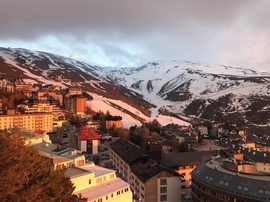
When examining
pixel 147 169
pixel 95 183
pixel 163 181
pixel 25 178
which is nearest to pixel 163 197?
pixel 163 181

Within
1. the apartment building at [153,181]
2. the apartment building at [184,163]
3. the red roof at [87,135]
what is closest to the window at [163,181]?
the apartment building at [153,181]

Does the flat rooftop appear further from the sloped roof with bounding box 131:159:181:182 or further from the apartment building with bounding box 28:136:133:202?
the sloped roof with bounding box 131:159:181:182

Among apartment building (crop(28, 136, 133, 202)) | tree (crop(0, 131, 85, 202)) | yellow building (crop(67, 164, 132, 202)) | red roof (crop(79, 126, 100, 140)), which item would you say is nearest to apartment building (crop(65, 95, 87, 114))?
red roof (crop(79, 126, 100, 140))

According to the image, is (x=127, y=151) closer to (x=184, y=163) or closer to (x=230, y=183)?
(x=184, y=163)

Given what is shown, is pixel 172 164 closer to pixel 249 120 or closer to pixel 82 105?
pixel 82 105

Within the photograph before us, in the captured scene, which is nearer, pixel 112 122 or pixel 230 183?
pixel 230 183

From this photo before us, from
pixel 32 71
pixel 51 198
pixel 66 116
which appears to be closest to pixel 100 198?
pixel 51 198
